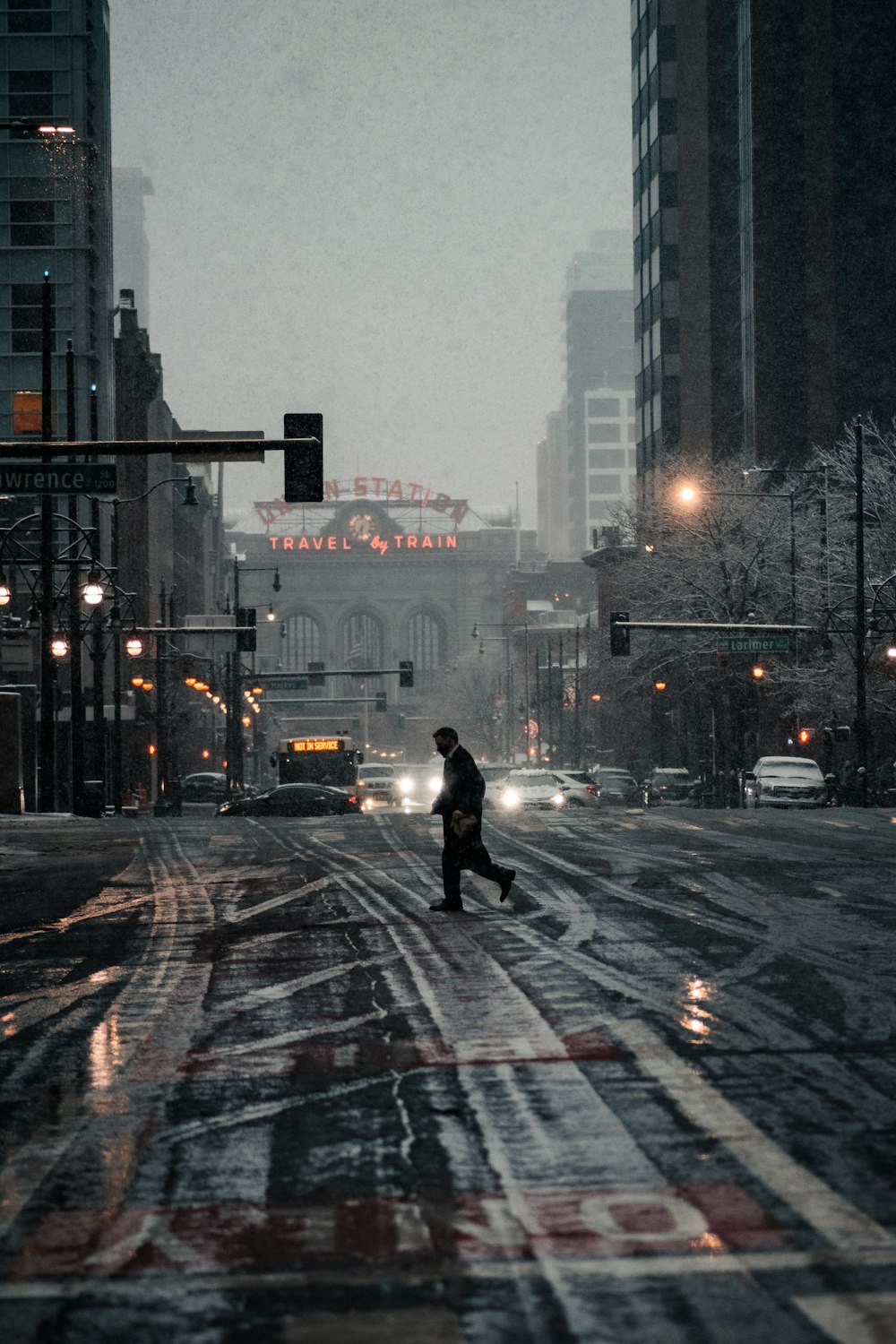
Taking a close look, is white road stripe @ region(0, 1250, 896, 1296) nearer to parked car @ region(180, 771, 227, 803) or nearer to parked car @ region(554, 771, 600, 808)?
parked car @ region(554, 771, 600, 808)

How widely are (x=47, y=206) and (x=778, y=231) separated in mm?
34180

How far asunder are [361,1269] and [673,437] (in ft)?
297

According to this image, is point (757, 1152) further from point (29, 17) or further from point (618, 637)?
point (29, 17)

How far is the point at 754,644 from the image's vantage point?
4991cm

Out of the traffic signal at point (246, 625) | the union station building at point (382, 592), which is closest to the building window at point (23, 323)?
the traffic signal at point (246, 625)

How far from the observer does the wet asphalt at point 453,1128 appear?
208 inches

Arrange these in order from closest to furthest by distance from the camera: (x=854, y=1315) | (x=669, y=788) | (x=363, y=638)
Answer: (x=854, y=1315)
(x=669, y=788)
(x=363, y=638)

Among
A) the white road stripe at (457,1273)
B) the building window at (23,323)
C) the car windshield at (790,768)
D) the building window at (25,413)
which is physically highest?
the building window at (23,323)

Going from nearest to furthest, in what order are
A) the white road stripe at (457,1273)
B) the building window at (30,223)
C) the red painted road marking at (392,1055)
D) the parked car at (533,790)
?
the white road stripe at (457,1273) < the red painted road marking at (392,1055) < the parked car at (533,790) < the building window at (30,223)

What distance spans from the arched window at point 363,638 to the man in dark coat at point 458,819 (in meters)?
169

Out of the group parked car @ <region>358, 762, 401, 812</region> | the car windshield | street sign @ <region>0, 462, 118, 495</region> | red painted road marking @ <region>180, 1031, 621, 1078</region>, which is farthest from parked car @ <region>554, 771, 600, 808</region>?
red painted road marking @ <region>180, 1031, 621, 1078</region>

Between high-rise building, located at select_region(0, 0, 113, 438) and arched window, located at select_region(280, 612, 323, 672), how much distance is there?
11170 centimetres

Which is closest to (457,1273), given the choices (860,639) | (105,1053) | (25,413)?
(105,1053)

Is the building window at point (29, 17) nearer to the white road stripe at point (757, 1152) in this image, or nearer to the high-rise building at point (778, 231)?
the high-rise building at point (778, 231)
